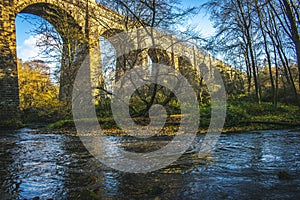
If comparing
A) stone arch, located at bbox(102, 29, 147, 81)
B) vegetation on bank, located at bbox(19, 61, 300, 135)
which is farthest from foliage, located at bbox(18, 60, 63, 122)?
stone arch, located at bbox(102, 29, 147, 81)

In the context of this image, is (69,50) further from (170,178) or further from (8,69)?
(170,178)

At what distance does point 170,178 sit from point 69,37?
33.9 ft

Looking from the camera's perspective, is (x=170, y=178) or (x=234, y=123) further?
(x=234, y=123)

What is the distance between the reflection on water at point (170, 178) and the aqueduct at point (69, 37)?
6483 mm

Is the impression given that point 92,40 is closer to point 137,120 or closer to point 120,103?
point 120,103

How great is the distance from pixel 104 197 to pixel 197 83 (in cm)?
1017

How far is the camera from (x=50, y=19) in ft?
41.3

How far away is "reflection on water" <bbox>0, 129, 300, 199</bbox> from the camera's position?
8.16ft

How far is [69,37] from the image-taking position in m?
11.4

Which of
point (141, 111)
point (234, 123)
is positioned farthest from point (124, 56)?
point (234, 123)

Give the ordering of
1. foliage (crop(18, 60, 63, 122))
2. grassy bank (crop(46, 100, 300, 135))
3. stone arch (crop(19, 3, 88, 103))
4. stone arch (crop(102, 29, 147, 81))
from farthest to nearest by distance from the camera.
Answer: foliage (crop(18, 60, 63, 122))
stone arch (crop(19, 3, 88, 103))
stone arch (crop(102, 29, 147, 81))
grassy bank (crop(46, 100, 300, 135))

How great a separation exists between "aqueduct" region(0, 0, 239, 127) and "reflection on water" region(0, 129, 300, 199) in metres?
6.48

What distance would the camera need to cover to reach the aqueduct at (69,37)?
32.8ft

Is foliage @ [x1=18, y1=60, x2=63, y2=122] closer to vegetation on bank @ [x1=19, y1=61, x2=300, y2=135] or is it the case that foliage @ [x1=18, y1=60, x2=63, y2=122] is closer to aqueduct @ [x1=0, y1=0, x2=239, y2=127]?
vegetation on bank @ [x1=19, y1=61, x2=300, y2=135]
